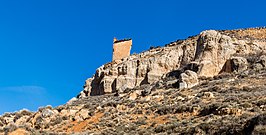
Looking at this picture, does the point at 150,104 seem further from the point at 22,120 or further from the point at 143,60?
the point at 143,60

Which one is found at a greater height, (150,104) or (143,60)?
(143,60)

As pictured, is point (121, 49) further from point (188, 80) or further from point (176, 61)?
point (188, 80)

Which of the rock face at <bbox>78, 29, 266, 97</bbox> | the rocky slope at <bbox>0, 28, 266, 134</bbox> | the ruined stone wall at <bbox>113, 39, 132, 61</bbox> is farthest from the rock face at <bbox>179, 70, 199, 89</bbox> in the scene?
the ruined stone wall at <bbox>113, 39, 132, 61</bbox>

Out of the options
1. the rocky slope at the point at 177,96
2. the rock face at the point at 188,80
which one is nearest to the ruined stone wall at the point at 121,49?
the rocky slope at the point at 177,96

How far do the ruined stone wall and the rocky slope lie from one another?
3.59 meters

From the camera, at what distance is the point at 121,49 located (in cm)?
4828

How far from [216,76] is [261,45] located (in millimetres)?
7873

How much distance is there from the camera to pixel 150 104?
78.0 ft

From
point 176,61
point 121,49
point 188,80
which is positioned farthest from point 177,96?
point 121,49

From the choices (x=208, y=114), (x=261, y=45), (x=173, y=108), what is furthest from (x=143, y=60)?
(x=208, y=114)

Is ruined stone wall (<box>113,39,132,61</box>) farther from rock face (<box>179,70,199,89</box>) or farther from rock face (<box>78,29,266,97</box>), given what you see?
rock face (<box>179,70,199,89</box>)

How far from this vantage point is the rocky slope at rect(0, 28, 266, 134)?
15.1 meters

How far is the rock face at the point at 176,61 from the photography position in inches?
1261

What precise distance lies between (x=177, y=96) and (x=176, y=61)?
13140 millimetres
